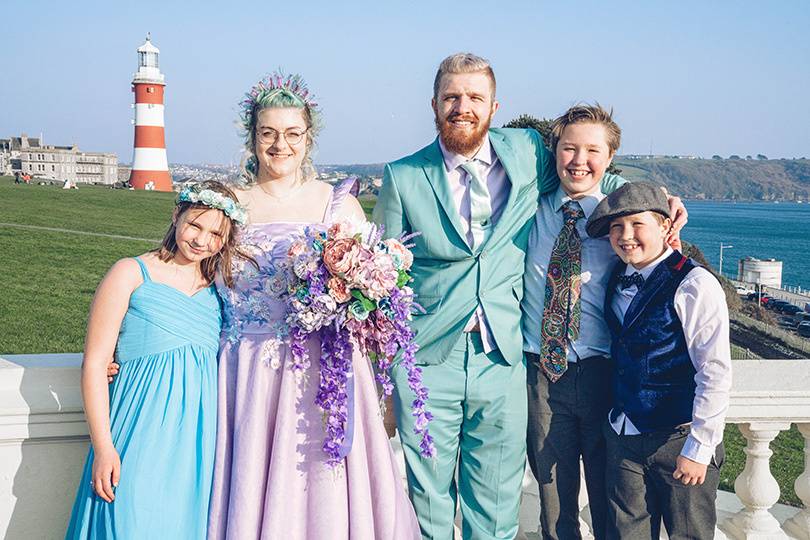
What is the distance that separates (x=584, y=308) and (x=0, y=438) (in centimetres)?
257

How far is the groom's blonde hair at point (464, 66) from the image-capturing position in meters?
3.58

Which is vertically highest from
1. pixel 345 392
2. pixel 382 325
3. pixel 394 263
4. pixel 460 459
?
pixel 394 263

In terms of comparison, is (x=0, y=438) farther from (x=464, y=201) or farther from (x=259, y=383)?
(x=464, y=201)

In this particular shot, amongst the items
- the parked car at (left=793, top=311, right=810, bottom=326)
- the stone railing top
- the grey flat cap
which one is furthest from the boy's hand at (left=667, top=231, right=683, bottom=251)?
the parked car at (left=793, top=311, right=810, bottom=326)

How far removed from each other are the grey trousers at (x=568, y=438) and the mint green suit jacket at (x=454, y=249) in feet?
0.78

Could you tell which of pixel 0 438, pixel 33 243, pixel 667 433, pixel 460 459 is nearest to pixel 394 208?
pixel 460 459

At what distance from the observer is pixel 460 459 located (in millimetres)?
3699

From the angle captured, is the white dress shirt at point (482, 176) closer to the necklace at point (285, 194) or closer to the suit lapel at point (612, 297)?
the suit lapel at point (612, 297)

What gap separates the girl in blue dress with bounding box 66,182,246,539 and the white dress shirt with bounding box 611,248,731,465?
1948 millimetres

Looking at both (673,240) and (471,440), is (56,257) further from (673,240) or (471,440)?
(673,240)

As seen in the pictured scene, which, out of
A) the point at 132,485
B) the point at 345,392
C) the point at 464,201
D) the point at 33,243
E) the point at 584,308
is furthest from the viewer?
the point at 33,243

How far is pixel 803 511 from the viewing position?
3643mm

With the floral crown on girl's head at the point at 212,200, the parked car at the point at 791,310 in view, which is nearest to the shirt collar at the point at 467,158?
the floral crown on girl's head at the point at 212,200

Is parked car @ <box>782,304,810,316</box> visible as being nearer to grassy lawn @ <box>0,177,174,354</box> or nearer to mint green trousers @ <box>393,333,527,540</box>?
grassy lawn @ <box>0,177,174,354</box>
